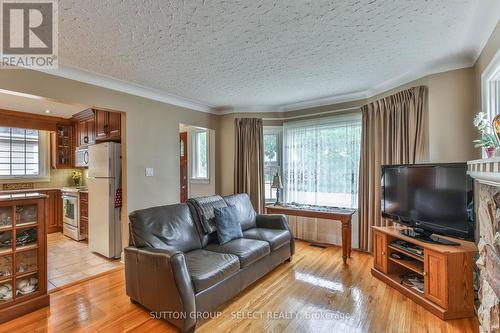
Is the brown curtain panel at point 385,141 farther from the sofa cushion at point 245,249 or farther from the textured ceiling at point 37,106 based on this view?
the textured ceiling at point 37,106

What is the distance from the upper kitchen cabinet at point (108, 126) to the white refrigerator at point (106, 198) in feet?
0.67

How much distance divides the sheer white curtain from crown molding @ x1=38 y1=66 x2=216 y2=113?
1.79 meters

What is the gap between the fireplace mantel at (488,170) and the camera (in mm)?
1397

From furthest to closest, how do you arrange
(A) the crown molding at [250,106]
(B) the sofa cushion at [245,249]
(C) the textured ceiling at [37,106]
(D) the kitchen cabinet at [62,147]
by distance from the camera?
(D) the kitchen cabinet at [62,147], (C) the textured ceiling at [37,106], (A) the crown molding at [250,106], (B) the sofa cushion at [245,249]

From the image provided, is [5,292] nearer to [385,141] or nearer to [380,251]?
[380,251]

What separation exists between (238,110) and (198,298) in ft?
11.1

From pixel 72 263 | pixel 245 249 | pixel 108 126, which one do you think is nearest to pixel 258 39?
pixel 245 249

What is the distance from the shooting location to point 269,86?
3.42 metres

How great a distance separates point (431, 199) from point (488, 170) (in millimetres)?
1015

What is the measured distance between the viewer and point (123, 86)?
3207 mm

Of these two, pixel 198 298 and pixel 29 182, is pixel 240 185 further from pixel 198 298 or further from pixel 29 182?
pixel 29 182

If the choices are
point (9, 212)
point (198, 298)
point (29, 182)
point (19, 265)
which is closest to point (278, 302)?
point (198, 298)

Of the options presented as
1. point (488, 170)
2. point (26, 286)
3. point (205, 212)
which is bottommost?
point (26, 286)

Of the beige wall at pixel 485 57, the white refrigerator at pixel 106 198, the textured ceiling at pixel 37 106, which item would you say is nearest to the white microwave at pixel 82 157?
the textured ceiling at pixel 37 106
